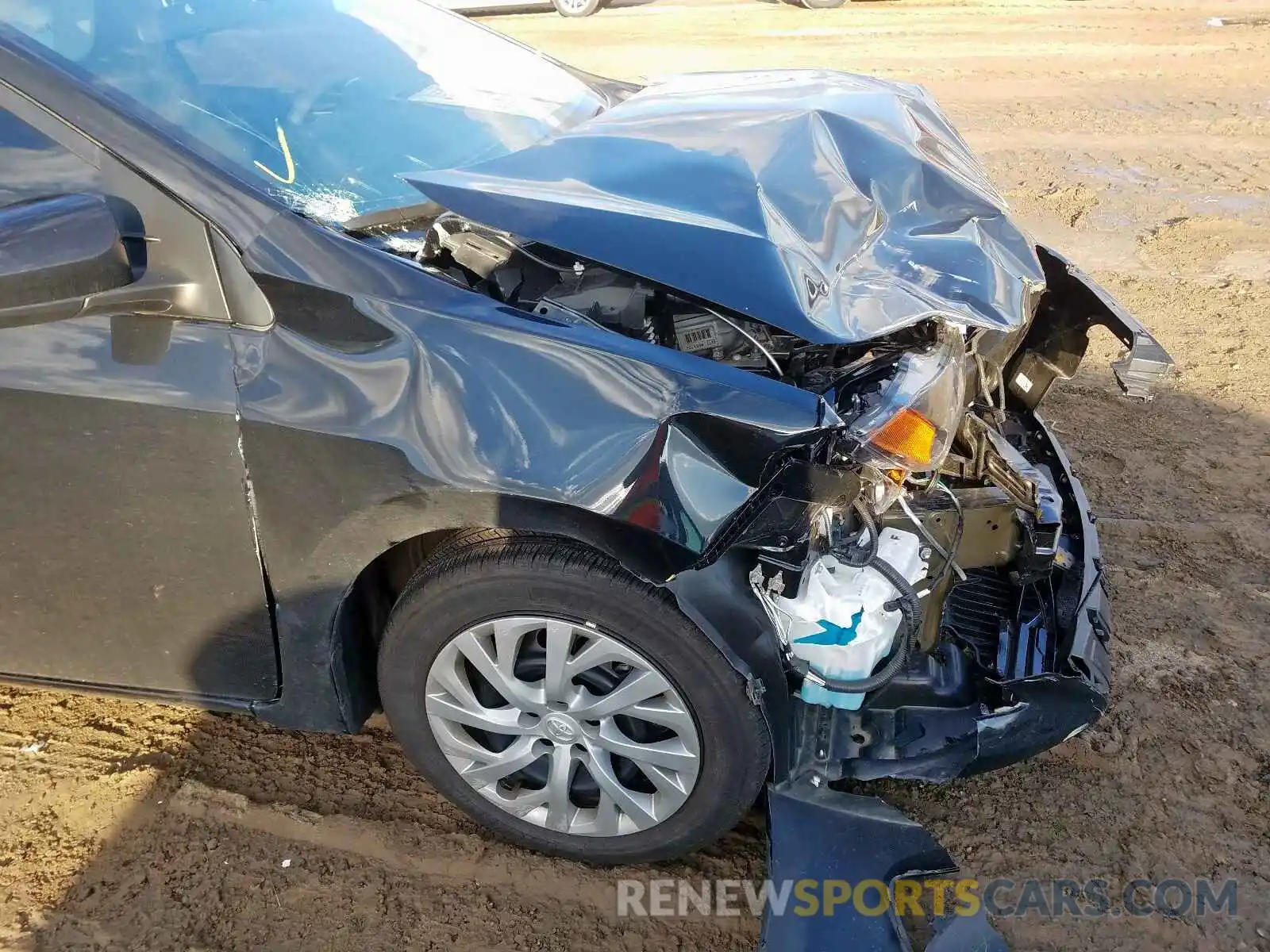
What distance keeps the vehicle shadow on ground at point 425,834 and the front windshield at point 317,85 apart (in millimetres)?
1509

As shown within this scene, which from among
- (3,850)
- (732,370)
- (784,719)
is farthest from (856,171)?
(3,850)

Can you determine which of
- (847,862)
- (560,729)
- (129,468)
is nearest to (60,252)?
(129,468)

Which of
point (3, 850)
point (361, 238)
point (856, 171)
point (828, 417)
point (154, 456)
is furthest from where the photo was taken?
point (856, 171)

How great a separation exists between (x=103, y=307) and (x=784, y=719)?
5.40ft

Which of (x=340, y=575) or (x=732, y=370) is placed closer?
(x=732, y=370)

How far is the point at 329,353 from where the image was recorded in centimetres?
188

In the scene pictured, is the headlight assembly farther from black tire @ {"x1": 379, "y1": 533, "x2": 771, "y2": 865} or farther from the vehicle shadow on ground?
the vehicle shadow on ground

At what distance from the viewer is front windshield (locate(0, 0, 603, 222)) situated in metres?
2.11

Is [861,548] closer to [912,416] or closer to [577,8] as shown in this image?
[912,416]

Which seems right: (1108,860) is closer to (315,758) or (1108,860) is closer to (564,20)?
(315,758)

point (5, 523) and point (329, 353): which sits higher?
point (329, 353)

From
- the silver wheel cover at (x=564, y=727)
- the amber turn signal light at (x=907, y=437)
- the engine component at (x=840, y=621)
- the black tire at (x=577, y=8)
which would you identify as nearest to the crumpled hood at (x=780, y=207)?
the amber turn signal light at (x=907, y=437)

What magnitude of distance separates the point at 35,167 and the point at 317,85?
2.71 feet

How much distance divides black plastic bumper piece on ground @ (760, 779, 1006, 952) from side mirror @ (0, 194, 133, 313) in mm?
1771
